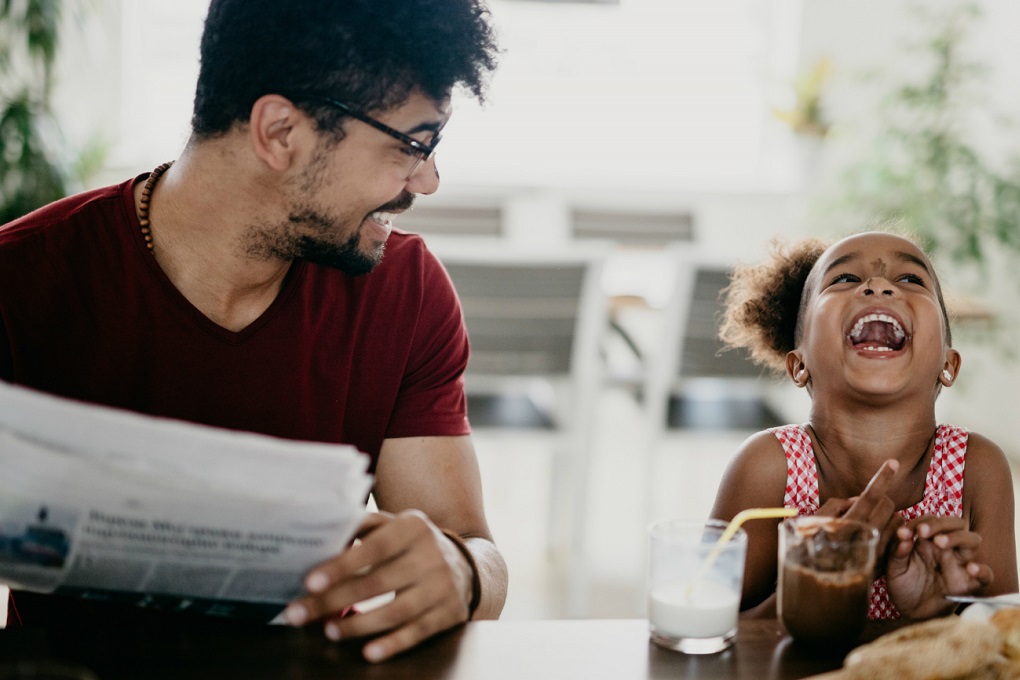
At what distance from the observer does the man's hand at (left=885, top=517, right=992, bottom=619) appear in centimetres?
110

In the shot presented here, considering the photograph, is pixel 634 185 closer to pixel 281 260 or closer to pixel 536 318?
pixel 536 318

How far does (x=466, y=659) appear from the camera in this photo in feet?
3.02

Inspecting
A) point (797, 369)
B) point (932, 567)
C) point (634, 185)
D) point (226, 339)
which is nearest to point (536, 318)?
point (797, 369)

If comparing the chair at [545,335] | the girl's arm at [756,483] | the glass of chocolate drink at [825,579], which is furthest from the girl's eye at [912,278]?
the chair at [545,335]

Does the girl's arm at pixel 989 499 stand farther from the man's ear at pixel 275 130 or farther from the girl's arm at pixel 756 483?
the man's ear at pixel 275 130

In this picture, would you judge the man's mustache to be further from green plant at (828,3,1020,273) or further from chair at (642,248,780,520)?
green plant at (828,3,1020,273)

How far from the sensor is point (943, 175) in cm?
405

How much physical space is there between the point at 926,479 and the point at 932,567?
0.90 feet

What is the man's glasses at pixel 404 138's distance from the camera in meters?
1.25

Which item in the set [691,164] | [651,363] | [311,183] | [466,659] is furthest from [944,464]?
[691,164]

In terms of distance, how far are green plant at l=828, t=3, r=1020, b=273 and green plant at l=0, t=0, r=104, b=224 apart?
9.40 ft

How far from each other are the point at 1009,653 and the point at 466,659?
0.44 meters

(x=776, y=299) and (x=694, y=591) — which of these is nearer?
(x=694, y=591)

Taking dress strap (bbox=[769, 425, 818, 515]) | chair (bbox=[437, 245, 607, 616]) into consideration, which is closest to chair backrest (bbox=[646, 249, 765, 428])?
chair (bbox=[437, 245, 607, 616])
